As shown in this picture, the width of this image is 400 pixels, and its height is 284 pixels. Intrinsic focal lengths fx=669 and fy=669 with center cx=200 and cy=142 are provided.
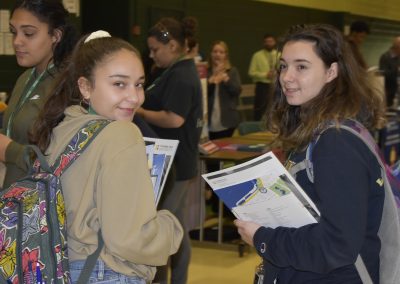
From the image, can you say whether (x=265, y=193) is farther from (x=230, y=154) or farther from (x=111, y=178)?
(x=230, y=154)

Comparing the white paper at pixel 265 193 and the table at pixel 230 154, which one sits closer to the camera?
the white paper at pixel 265 193

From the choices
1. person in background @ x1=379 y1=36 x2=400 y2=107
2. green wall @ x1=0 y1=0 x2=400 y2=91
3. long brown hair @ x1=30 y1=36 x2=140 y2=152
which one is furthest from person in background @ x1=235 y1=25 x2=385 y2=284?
person in background @ x1=379 y1=36 x2=400 y2=107

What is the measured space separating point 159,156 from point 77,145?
41cm

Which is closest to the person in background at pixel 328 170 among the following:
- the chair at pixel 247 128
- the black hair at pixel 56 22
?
the black hair at pixel 56 22

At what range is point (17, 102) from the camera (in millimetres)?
2643

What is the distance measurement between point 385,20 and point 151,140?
1950 cm

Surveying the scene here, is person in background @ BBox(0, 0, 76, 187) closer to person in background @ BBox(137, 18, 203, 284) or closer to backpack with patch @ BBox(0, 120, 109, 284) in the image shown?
backpack with patch @ BBox(0, 120, 109, 284)

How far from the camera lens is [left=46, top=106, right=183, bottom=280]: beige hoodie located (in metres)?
1.63

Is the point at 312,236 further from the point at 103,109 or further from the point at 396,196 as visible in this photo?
the point at 103,109

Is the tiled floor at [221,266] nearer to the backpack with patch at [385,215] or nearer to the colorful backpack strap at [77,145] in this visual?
the backpack with patch at [385,215]

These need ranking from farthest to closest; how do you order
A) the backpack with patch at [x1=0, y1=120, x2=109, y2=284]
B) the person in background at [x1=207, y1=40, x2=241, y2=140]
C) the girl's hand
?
the person in background at [x1=207, y1=40, x2=241, y2=140] < the girl's hand < the backpack with patch at [x1=0, y1=120, x2=109, y2=284]

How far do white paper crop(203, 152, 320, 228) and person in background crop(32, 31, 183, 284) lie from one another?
0.65 feet

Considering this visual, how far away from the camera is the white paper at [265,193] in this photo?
1.81 m

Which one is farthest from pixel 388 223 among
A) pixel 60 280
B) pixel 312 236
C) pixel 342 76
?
pixel 60 280
